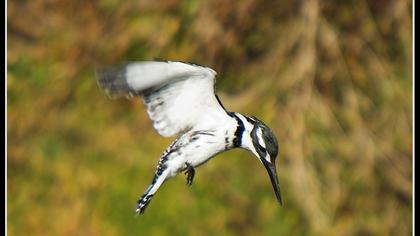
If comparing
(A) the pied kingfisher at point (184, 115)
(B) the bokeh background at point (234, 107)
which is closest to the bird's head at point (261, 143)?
(A) the pied kingfisher at point (184, 115)

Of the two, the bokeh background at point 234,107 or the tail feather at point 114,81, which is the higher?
the tail feather at point 114,81

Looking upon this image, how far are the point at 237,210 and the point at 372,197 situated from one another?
1.63ft

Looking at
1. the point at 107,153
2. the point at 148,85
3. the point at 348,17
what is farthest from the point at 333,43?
the point at 148,85

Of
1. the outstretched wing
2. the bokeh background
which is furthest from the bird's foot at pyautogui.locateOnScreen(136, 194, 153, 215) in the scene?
the bokeh background

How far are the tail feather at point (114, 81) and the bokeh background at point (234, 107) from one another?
1.39m

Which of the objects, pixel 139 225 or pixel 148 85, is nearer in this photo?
pixel 148 85

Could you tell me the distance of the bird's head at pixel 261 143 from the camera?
1245mm

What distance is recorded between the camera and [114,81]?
4.42 feet

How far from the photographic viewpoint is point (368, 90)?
3049 mm

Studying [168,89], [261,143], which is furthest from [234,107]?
[261,143]

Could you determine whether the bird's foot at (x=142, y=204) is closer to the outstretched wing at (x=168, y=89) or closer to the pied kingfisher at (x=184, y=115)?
the pied kingfisher at (x=184, y=115)

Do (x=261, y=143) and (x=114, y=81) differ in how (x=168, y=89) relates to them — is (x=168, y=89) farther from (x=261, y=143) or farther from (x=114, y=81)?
(x=261, y=143)

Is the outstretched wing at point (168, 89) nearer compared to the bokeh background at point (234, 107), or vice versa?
the outstretched wing at point (168, 89)

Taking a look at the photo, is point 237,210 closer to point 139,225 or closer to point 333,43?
point 139,225
